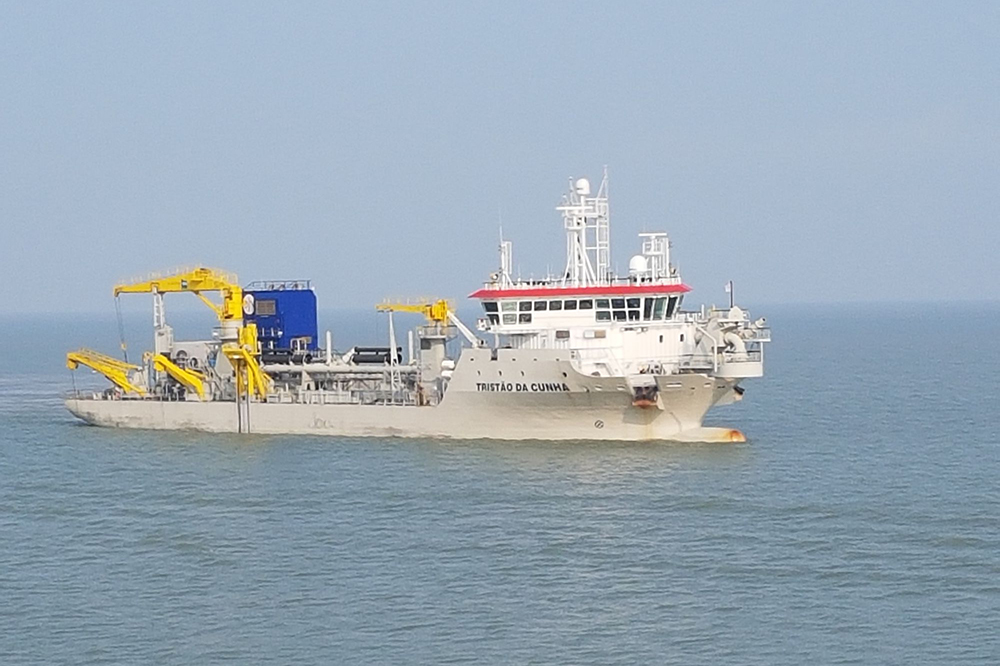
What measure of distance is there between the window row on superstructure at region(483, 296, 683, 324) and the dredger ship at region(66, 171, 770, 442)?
42 mm

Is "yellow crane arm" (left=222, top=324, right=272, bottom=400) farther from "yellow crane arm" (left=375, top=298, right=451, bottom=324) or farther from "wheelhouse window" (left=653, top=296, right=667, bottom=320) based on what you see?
"wheelhouse window" (left=653, top=296, right=667, bottom=320)

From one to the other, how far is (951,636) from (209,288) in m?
34.6

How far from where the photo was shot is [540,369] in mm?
44219

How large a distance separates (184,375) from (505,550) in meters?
25.1

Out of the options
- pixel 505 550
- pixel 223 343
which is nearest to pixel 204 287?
pixel 223 343

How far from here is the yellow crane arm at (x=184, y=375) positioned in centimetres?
5372

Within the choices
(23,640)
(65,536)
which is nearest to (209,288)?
(65,536)

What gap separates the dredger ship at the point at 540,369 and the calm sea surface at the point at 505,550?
1059 mm

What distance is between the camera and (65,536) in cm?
3469

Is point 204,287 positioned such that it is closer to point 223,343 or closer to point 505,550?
point 223,343

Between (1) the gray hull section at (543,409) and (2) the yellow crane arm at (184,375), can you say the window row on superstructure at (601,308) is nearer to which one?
(1) the gray hull section at (543,409)

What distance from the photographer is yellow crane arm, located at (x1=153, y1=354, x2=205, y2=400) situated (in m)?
53.7

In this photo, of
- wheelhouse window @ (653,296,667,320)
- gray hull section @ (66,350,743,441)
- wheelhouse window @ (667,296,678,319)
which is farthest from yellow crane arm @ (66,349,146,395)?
wheelhouse window @ (667,296,678,319)

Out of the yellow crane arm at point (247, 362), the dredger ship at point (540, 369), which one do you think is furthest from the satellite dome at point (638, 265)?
the yellow crane arm at point (247, 362)
